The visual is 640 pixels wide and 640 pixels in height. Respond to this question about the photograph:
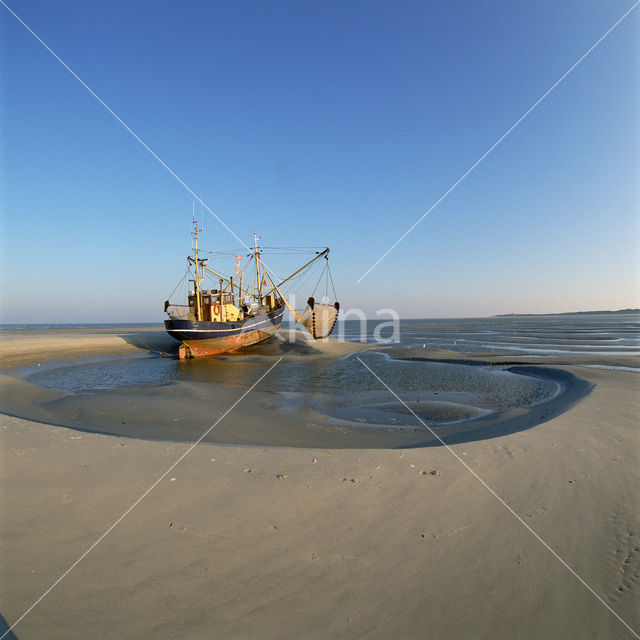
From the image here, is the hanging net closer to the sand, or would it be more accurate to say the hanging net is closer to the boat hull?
the boat hull

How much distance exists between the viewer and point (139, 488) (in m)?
4.30

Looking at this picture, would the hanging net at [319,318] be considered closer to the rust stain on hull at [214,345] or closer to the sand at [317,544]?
the rust stain on hull at [214,345]

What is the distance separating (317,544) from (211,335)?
28.7 m

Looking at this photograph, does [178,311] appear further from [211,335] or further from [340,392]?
[340,392]

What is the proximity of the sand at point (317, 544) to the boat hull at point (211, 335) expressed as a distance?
79.1 ft

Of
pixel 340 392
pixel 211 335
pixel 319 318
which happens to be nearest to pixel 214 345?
pixel 211 335

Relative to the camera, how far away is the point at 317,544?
3.32 m

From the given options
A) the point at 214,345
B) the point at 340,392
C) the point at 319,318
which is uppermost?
the point at 319,318

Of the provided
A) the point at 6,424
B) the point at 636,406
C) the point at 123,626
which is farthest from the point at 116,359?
the point at 636,406

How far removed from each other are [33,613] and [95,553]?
1.97 feet

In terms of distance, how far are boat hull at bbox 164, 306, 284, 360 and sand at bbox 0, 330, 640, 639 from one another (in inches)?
949

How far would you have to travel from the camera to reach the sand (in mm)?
2592

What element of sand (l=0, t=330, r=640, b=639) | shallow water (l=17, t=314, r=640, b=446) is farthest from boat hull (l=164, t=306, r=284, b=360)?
sand (l=0, t=330, r=640, b=639)

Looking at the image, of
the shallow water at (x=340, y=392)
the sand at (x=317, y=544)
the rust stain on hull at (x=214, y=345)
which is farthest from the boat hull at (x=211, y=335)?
the sand at (x=317, y=544)
